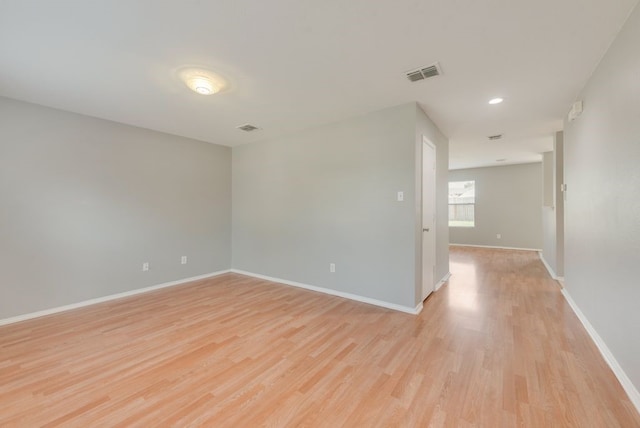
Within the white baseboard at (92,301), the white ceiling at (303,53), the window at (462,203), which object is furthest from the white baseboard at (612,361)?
the window at (462,203)

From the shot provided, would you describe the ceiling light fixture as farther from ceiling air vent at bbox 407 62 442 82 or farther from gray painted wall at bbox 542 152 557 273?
gray painted wall at bbox 542 152 557 273

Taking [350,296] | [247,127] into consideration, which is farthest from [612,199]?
[247,127]

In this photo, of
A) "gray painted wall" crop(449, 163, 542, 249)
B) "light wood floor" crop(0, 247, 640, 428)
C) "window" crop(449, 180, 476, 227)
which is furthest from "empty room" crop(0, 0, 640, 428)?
"window" crop(449, 180, 476, 227)

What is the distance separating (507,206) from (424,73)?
690 cm

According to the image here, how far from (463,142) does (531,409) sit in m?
4.40

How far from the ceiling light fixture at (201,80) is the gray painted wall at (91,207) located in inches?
75.9

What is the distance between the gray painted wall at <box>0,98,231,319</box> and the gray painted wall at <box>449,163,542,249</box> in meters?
7.56

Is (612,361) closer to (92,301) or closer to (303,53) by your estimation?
(303,53)

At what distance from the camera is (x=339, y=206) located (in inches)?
143

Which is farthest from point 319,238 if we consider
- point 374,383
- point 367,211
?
point 374,383

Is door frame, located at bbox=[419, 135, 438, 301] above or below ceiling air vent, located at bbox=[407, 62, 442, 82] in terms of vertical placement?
below

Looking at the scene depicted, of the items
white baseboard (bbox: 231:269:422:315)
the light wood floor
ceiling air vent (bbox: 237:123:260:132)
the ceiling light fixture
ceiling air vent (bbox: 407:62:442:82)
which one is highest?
ceiling air vent (bbox: 237:123:260:132)

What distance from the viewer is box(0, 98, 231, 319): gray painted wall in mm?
2871

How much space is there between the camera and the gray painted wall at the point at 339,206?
121 inches
